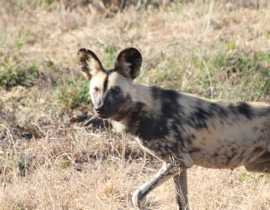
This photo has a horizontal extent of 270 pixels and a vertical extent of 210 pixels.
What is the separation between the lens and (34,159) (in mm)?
5629

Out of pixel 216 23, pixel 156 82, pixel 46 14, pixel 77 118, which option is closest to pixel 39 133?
pixel 77 118

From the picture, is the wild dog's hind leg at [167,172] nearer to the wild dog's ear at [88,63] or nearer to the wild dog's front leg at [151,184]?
the wild dog's front leg at [151,184]

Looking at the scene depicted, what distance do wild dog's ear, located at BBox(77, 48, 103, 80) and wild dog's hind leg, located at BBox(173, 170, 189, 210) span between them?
1.06 m

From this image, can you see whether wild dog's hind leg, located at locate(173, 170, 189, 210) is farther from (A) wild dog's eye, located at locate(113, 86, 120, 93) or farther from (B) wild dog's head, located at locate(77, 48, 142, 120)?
(A) wild dog's eye, located at locate(113, 86, 120, 93)

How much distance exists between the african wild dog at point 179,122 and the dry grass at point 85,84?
0.36 metres

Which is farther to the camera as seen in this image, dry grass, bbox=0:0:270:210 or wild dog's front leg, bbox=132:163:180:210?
dry grass, bbox=0:0:270:210

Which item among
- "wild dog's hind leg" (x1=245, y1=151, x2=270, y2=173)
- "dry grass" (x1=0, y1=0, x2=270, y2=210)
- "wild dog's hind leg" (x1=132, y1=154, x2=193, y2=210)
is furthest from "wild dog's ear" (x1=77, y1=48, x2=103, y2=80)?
"wild dog's hind leg" (x1=245, y1=151, x2=270, y2=173)

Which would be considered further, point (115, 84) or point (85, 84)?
point (85, 84)

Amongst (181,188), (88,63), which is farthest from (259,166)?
(88,63)

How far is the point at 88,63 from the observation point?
4.70 m

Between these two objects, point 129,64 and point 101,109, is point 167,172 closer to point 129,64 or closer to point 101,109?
point 101,109

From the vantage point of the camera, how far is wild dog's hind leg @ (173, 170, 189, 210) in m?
4.49

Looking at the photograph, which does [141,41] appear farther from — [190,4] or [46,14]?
[46,14]

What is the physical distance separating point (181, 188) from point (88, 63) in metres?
1.25
